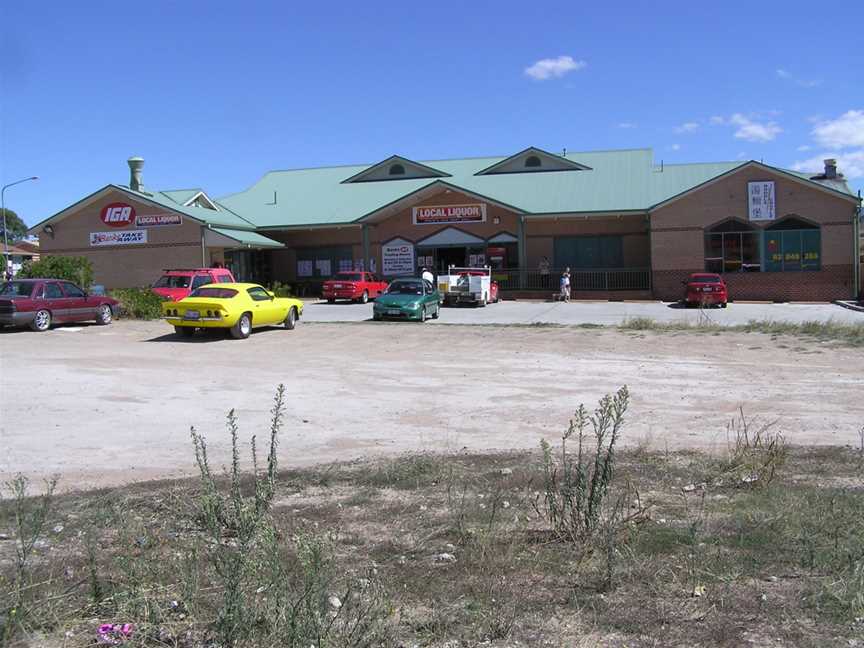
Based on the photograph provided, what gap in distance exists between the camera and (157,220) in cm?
4000

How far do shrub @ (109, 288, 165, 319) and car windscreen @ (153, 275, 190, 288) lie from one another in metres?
1.38

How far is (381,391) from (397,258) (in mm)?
29811

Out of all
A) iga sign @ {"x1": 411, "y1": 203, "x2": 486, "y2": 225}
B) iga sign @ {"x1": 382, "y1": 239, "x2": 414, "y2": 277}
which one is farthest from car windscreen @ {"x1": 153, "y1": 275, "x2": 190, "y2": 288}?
iga sign @ {"x1": 411, "y1": 203, "x2": 486, "y2": 225}

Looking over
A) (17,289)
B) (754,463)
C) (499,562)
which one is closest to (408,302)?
(17,289)

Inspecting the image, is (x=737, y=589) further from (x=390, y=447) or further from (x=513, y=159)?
(x=513, y=159)

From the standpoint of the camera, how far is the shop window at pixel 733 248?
37375mm

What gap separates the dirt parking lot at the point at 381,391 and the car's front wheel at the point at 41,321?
570mm

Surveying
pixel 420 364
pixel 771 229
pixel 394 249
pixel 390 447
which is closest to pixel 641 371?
pixel 420 364

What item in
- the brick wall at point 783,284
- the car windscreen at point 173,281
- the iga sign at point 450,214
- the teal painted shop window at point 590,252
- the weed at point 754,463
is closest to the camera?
the weed at point 754,463

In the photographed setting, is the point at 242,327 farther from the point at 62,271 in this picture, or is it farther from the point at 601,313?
the point at 601,313

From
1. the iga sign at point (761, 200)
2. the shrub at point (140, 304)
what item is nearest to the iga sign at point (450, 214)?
the iga sign at point (761, 200)

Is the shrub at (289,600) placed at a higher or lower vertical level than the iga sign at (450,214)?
lower

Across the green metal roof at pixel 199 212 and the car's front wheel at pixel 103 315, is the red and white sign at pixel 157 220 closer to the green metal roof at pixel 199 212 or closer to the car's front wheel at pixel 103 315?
the green metal roof at pixel 199 212

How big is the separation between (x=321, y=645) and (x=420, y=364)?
42.8 feet
